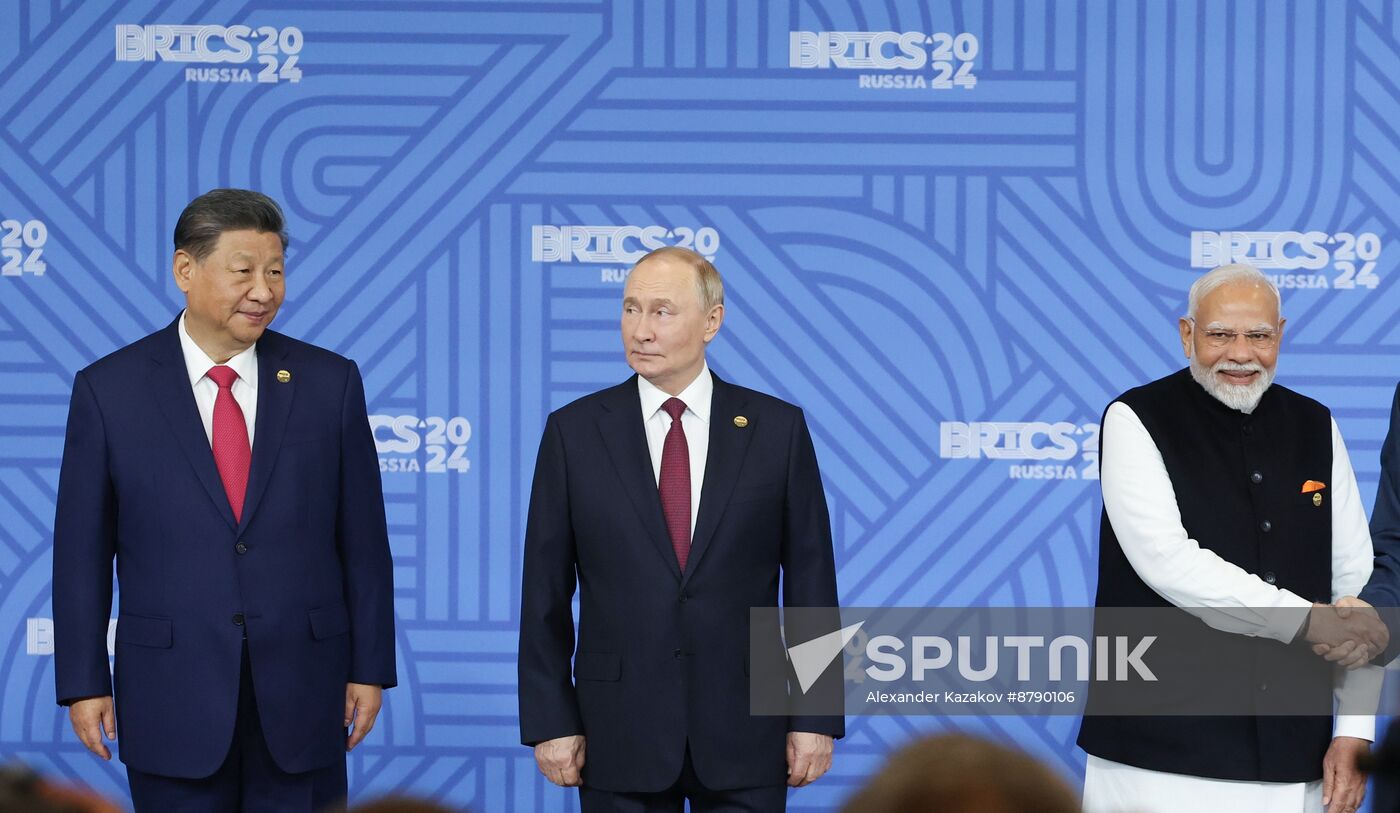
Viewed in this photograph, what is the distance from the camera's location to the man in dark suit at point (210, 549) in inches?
119

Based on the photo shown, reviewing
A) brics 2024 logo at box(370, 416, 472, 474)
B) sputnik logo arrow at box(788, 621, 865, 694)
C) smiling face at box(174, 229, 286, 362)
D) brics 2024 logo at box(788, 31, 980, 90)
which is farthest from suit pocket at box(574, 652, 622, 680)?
brics 2024 logo at box(788, 31, 980, 90)

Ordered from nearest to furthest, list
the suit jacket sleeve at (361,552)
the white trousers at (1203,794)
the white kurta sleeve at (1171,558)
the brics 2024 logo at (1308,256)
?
the white kurta sleeve at (1171,558), the white trousers at (1203,794), the suit jacket sleeve at (361,552), the brics 2024 logo at (1308,256)

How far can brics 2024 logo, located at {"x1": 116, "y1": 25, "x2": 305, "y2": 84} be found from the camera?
4.51 meters

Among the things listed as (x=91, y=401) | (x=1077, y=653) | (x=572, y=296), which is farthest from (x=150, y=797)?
(x=1077, y=653)

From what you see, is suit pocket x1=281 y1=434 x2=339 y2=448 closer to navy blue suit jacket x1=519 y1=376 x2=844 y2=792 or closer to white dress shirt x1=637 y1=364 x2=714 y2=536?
navy blue suit jacket x1=519 y1=376 x2=844 y2=792

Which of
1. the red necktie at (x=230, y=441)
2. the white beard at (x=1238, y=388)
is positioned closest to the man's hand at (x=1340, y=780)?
the white beard at (x=1238, y=388)

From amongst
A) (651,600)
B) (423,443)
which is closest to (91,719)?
(651,600)

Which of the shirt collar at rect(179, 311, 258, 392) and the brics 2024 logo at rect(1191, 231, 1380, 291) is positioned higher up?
the brics 2024 logo at rect(1191, 231, 1380, 291)

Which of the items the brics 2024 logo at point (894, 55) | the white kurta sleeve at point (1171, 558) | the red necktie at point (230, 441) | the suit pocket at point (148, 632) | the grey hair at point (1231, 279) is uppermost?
the brics 2024 logo at point (894, 55)

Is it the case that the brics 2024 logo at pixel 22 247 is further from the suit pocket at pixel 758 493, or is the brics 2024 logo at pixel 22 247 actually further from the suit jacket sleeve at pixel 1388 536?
the suit jacket sleeve at pixel 1388 536

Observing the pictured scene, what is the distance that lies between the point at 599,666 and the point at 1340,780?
1396mm

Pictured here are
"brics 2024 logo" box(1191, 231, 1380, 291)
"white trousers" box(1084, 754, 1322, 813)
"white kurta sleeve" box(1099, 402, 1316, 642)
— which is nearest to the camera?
"white kurta sleeve" box(1099, 402, 1316, 642)

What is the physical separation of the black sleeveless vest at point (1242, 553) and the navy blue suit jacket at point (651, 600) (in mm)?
595

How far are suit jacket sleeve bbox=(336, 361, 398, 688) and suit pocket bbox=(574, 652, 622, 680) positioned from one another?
1.32 ft
